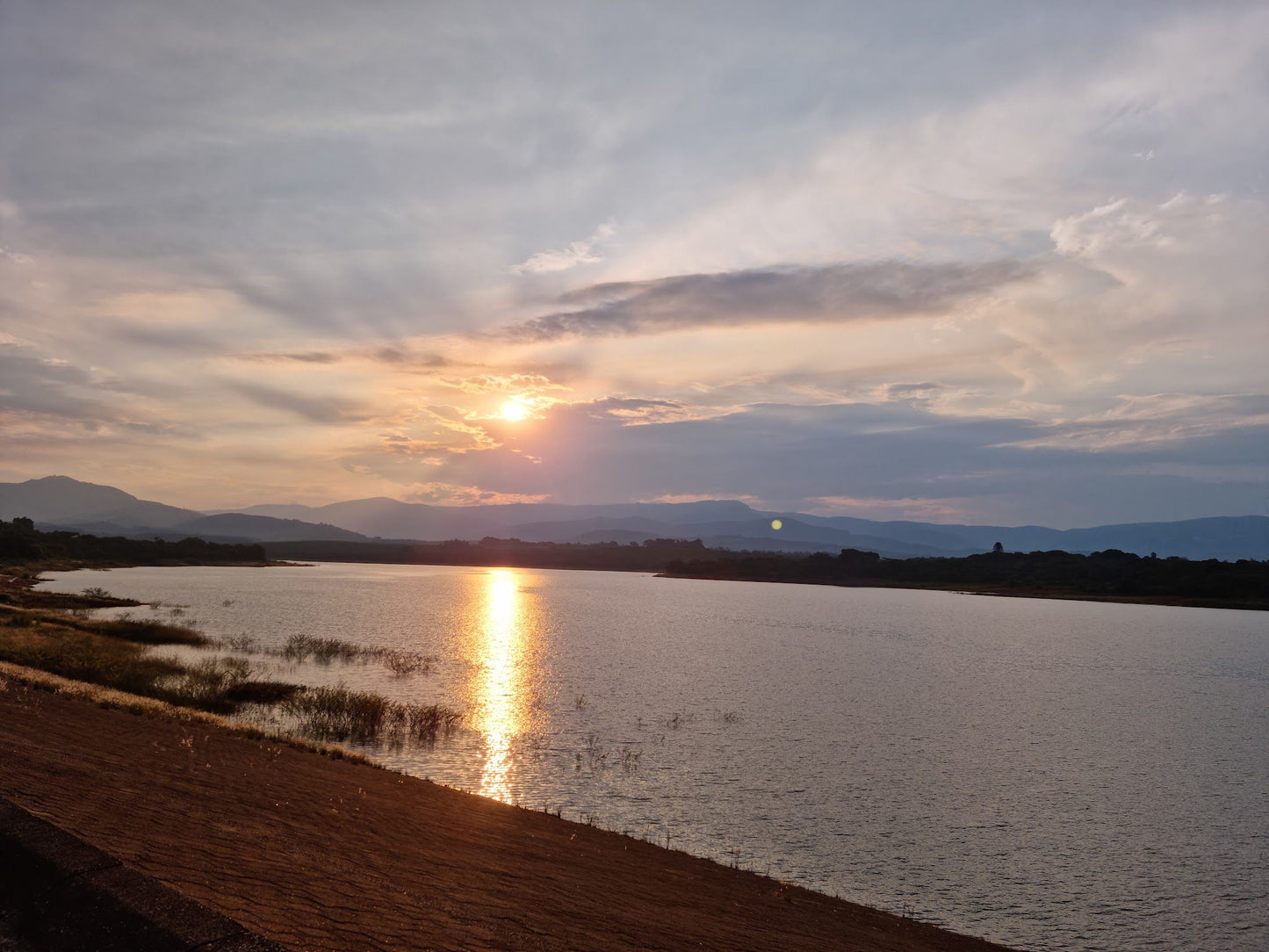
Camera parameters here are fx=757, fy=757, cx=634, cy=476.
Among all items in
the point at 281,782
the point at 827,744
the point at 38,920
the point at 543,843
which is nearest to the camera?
the point at 38,920

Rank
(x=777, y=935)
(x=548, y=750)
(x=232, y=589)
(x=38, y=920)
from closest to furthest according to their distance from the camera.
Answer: (x=38, y=920), (x=777, y=935), (x=548, y=750), (x=232, y=589)

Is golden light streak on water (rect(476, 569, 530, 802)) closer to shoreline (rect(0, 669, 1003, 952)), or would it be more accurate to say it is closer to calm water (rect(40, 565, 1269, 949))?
calm water (rect(40, 565, 1269, 949))

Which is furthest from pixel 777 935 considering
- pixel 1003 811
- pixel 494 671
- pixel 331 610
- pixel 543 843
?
pixel 331 610

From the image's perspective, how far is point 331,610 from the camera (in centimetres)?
10206

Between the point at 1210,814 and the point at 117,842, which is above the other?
the point at 117,842

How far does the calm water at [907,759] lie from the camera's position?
21.4m

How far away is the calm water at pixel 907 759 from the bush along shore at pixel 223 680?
2.85 m

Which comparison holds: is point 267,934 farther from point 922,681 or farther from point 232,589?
point 232,589

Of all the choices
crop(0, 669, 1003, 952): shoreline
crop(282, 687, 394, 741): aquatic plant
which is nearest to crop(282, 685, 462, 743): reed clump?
crop(282, 687, 394, 741): aquatic plant

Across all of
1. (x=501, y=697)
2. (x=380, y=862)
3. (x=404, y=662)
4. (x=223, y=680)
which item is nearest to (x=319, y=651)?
(x=404, y=662)

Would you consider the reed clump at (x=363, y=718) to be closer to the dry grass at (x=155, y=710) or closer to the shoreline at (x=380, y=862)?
the dry grass at (x=155, y=710)

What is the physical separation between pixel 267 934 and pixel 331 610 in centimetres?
9901

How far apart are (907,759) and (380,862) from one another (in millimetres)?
26576

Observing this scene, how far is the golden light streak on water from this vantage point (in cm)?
2972
